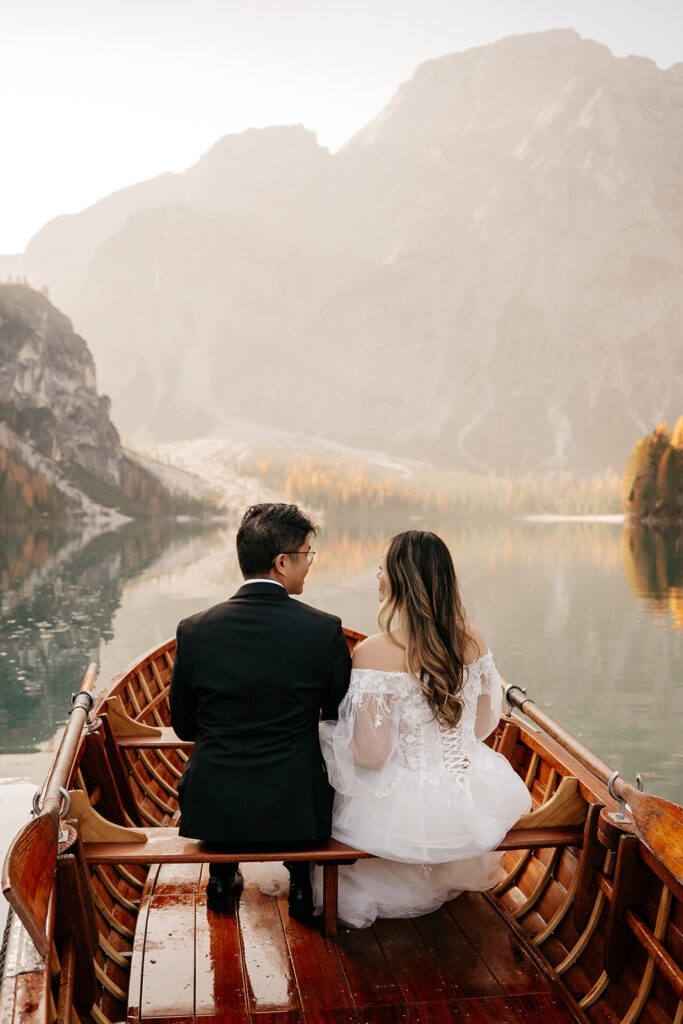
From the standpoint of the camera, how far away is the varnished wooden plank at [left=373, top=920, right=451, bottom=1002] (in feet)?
10.7

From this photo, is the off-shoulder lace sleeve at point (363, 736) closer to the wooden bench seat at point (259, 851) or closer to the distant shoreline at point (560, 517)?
the wooden bench seat at point (259, 851)

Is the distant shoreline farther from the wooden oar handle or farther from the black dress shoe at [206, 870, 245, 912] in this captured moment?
the black dress shoe at [206, 870, 245, 912]

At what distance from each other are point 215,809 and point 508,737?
2.22m

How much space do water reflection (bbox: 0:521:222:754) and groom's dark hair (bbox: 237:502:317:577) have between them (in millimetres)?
9679

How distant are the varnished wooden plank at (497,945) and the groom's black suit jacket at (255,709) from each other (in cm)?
95

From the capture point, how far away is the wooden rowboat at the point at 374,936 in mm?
3033

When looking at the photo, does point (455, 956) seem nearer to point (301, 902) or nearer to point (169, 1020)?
point (301, 902)

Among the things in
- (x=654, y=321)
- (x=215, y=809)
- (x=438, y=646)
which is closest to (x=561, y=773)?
(x=438, y=646)

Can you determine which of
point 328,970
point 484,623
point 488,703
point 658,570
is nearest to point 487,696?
point 488,703

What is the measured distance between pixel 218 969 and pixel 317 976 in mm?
389

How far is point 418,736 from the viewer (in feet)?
11.5

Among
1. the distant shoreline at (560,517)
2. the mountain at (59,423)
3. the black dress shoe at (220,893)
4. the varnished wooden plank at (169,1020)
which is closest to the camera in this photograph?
the varnished wooden plank at (169,1020)

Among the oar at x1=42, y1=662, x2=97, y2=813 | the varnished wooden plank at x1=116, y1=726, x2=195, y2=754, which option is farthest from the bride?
the varnished wooden plank at x1=116, y1=726, x2=195, y2=754

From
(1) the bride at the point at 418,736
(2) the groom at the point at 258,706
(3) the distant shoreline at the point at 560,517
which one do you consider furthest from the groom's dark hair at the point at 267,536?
(3) the distant shoreline at the point at 560,517
